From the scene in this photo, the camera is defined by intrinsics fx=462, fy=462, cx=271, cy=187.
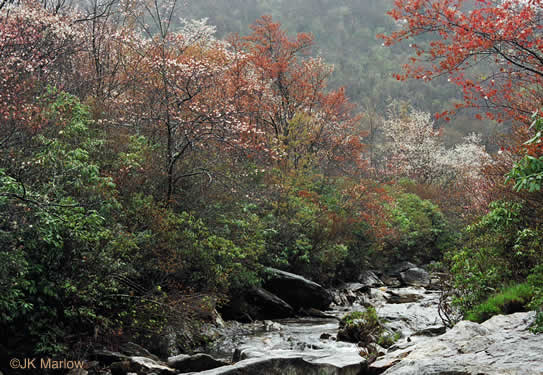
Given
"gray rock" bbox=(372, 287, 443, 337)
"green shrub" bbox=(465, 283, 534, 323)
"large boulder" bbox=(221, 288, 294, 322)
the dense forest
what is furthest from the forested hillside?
"green shrub" bbox=(465, 283, 534, 323)

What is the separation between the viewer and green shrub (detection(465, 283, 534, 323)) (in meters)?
7.46

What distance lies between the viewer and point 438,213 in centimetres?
2470

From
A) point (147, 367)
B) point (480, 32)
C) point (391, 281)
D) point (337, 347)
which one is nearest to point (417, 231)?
point (391, 281)

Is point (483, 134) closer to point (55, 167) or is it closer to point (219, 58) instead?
point (219, 58)

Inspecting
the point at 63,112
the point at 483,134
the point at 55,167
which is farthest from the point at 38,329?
the point at 483,134

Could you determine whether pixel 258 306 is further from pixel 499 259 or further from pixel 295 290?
pixel 499 259

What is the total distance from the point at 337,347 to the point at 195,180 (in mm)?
5812

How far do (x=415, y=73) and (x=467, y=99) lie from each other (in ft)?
4.29

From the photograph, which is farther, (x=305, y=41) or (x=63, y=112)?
(x=305, y=41)

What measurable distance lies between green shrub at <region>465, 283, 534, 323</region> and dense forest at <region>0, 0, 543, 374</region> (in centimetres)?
4

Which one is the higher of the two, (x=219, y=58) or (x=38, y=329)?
(x=219, y=58)

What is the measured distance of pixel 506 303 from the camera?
7590mm

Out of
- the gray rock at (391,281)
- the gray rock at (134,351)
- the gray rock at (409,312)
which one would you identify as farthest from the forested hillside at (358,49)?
the gray rock at (134,351)

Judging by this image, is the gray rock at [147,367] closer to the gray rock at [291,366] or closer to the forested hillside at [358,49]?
the gray rock at [291,366]
